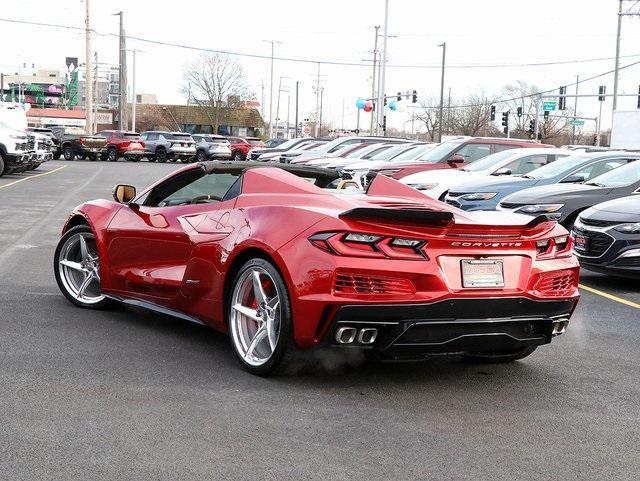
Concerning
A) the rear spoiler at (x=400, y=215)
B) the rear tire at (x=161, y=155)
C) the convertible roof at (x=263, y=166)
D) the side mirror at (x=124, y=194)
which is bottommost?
the rear tire at (x=161, y=155)

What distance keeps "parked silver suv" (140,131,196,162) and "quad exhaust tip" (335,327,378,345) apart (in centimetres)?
4920

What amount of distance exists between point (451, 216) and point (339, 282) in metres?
0.73

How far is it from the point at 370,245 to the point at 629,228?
18.3 feet

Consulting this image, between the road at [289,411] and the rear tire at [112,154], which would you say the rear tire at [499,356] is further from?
the rear tire at [112,154]

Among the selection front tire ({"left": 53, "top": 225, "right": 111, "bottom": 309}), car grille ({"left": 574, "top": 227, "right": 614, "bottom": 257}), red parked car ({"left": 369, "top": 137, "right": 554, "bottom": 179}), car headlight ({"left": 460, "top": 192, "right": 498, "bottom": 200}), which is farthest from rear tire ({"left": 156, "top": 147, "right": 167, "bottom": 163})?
front tire ({"left": 53, "top": 225, "right": 111, "bottom": 309})

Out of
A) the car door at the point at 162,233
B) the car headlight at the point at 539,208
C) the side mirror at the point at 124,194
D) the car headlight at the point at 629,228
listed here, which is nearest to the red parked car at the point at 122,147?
the car headlight at the point at 539,208

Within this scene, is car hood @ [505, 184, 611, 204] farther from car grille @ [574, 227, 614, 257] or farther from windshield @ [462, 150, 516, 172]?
windshield @ [462, 150, 516, 172]

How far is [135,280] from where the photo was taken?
6.90 meters

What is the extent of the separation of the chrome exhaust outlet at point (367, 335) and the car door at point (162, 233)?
4.55 ft

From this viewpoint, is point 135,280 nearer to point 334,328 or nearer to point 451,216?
point 334,328

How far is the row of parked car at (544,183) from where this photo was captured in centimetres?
991

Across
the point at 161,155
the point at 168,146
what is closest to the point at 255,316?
the point at 168,146

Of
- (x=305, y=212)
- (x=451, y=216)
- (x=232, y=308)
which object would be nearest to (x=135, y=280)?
(x=232, y=308)

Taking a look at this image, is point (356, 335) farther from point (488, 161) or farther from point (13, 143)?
point (13, 143)
